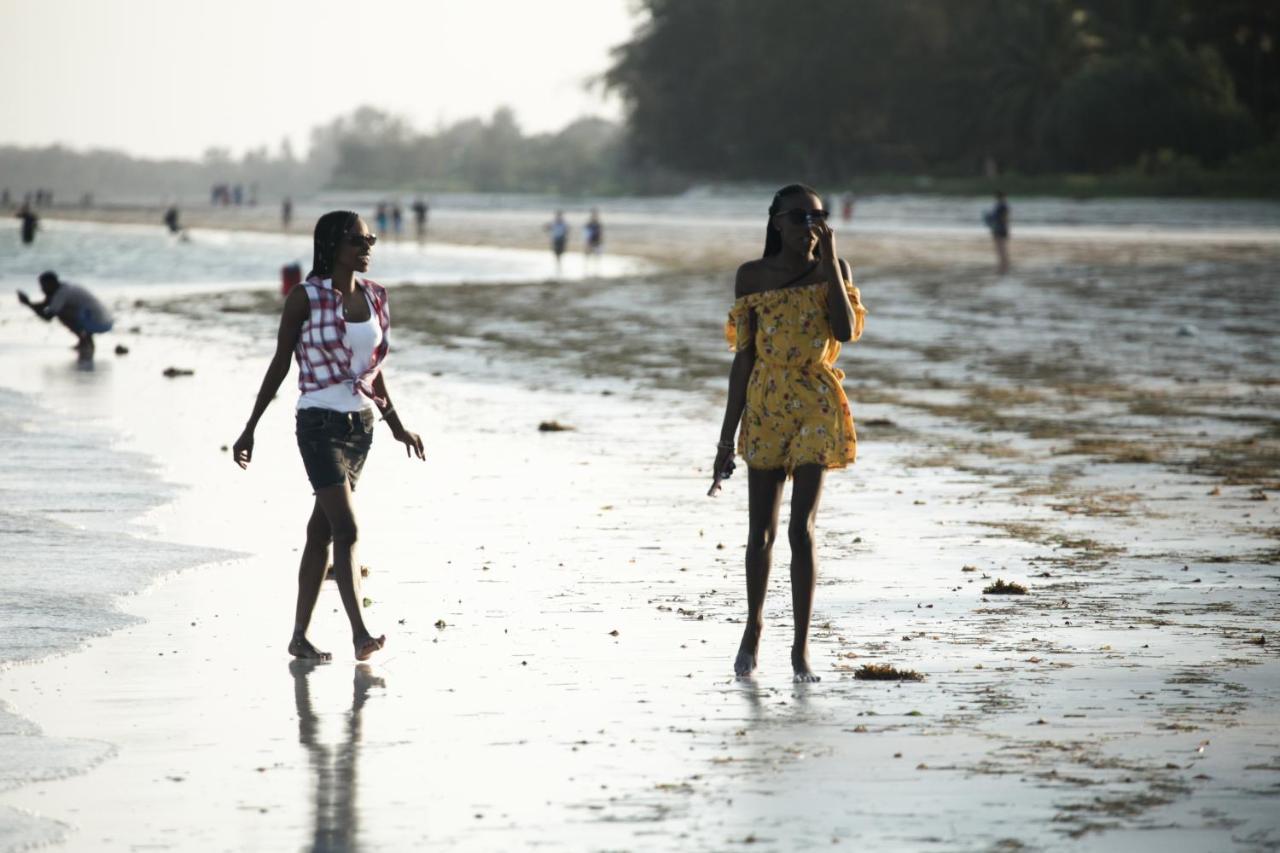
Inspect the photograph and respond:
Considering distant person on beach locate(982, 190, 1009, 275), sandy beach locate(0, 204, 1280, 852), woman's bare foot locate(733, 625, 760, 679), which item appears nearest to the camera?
sandy beach locate(0, 204, 1280, 852)

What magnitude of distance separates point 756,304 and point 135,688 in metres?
2.73

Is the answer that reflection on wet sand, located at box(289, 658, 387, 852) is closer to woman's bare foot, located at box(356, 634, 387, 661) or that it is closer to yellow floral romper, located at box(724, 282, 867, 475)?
woman's bare foot, located at box(356, 634, 387, 661)

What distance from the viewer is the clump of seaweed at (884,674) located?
739 cm

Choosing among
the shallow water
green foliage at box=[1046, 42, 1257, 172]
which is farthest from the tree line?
the shallow water

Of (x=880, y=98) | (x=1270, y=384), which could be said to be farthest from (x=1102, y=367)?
(x=880, y=98)

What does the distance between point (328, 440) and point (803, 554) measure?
6.25 ft

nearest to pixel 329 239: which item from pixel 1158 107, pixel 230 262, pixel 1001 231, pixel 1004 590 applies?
pixel 1004 590

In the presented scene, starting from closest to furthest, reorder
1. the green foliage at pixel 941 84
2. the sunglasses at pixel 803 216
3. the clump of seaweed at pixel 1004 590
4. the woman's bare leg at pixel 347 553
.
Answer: the sunglasses at pixel 803 216
the woman's bare leg at pixel 347 553
the clump of seaweed at pixel 1004 590
the green foliage at pixel 941 84

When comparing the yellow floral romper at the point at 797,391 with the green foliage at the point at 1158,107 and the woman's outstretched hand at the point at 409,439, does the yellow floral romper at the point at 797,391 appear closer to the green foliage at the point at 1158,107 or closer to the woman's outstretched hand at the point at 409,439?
the woman's outstretched hand at the point at 409,439

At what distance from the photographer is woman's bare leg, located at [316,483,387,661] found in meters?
7.74

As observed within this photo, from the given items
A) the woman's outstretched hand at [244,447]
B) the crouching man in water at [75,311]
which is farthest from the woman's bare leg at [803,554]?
the crouching man in water at [75,311]

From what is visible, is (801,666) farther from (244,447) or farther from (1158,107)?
(1158,107)

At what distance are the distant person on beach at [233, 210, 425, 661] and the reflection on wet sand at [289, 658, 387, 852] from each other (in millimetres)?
294

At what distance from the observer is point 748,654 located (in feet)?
24.6
